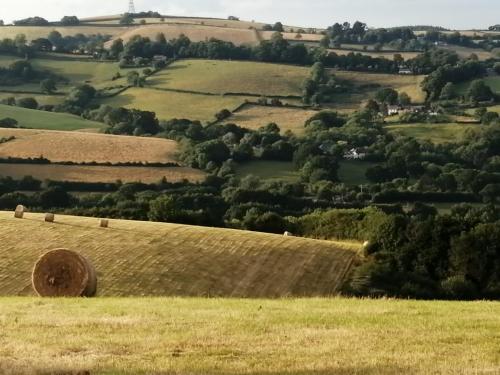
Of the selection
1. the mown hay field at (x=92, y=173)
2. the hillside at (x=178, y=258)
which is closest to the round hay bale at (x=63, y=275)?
the hillside at (x=178, y=258)

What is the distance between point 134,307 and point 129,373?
9.28 meters

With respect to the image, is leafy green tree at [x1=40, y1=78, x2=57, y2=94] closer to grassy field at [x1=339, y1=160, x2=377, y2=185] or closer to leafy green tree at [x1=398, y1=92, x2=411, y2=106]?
leafy green tree at [x1=398, y1=92, x2=411, y2=106]

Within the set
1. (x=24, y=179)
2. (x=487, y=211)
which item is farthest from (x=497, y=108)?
(x=24, y=179)

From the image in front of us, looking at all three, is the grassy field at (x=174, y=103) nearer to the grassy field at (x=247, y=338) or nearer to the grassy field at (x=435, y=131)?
the grassy field at (x=435, y=131)

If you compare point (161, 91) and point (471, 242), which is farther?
point (161, 91)

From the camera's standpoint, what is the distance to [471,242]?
1748 inches

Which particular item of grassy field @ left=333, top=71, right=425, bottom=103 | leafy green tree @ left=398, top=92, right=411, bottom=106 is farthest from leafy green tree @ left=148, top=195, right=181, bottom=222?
grassy field @ left=333, top=71, right=425, bottom=103

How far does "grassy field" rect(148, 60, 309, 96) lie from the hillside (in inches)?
4102

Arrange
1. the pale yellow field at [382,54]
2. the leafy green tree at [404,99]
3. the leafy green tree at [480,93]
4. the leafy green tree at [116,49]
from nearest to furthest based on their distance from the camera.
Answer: the leafy green tree at [480,93]
the leafy green tree at [404,99]
the leafy green tree at [116,49]
the pale yellow field at [382,54]

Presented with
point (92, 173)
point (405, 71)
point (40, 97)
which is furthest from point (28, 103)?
point (405, 71)

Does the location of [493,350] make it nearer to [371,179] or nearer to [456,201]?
[456,201]

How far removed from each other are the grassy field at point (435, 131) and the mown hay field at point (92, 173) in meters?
38.0

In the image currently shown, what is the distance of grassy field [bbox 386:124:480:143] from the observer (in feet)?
403

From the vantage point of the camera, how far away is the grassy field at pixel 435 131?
12288 cm
